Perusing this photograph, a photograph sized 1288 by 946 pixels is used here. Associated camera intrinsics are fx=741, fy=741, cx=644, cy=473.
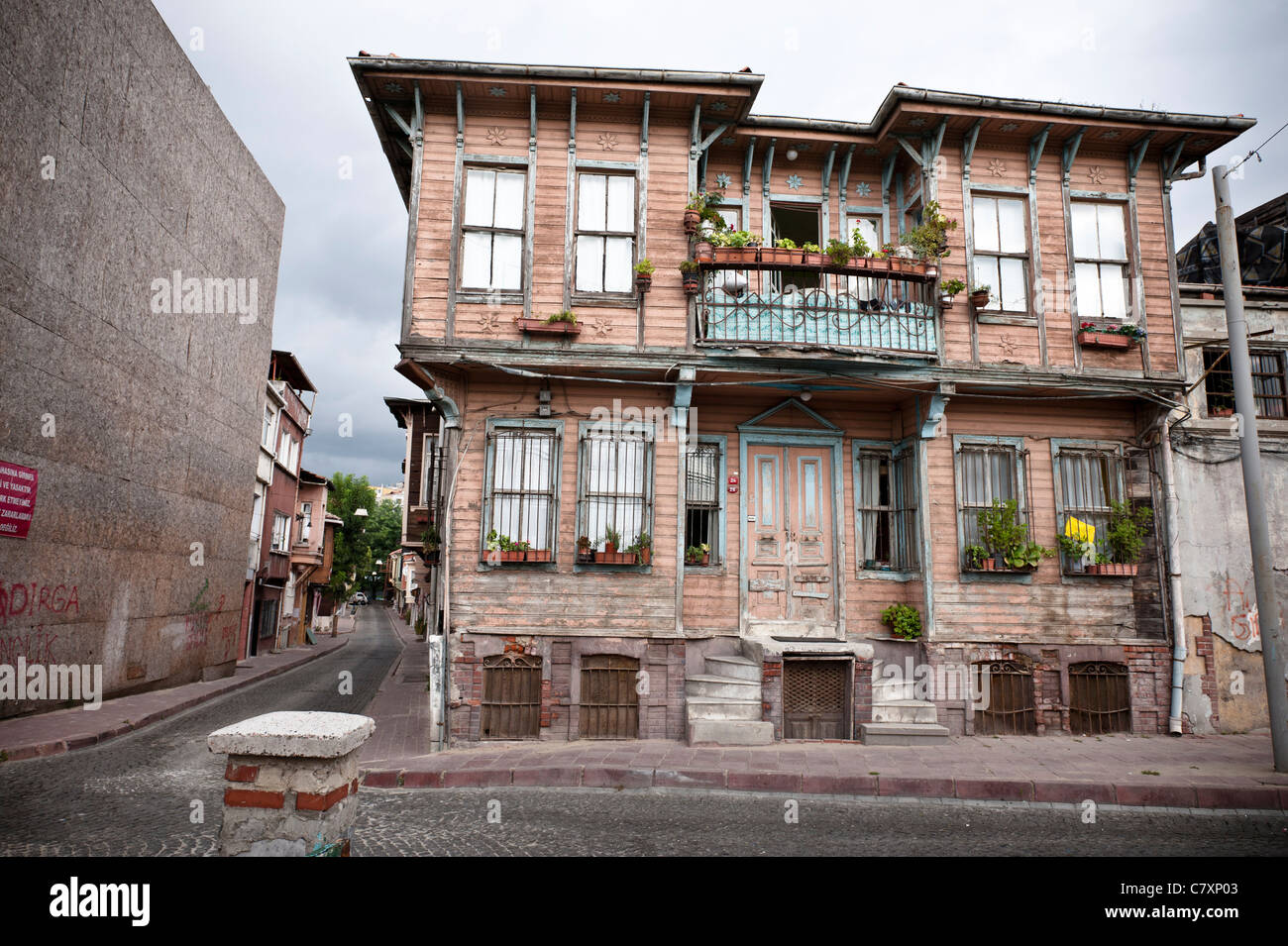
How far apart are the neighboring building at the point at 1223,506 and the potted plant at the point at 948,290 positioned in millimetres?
4411

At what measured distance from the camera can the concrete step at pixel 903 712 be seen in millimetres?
10914

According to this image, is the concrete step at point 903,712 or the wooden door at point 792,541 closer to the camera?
the concrete step at point 903,712

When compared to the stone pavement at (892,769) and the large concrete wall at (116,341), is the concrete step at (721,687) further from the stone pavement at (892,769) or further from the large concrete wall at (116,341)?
the large concrete wall at (116,341)

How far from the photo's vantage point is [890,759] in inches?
378

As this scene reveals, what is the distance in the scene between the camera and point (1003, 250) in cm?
1237

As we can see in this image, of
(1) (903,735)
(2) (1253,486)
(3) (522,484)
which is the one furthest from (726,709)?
(2) (1253,486)

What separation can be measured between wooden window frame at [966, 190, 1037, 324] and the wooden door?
3504mm

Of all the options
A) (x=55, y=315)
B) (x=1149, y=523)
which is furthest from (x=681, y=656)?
(x=55, y=315)

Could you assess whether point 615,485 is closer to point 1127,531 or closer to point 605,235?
point 605,235

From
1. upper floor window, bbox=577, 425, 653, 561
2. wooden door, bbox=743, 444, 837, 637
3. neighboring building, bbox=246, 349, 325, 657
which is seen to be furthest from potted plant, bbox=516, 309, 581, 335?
neighboring building, bbox=246, 349, 325, 657

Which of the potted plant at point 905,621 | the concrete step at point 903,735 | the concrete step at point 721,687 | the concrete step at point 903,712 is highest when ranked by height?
the potted plant at point 905,621

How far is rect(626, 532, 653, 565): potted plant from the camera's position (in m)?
11.0

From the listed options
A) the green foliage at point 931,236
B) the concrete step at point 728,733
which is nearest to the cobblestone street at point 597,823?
the concrete step at point 728,733

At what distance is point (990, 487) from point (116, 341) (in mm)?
15859
